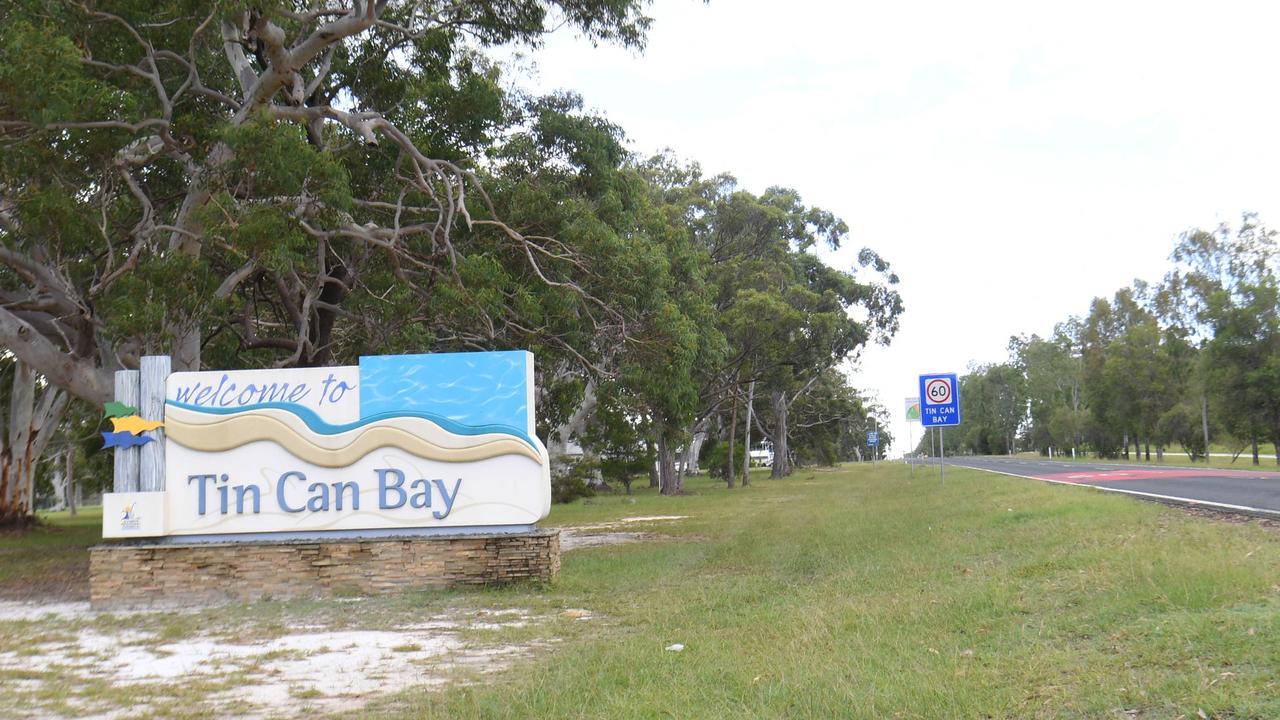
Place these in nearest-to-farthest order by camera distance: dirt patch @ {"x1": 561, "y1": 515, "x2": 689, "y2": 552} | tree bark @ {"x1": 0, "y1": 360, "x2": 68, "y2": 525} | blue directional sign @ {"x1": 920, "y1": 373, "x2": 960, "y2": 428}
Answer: dirt patch @ {"x1": 561, "y1": 515, "x2": 689, "y2": 552}, tree bark @ {"x1": 0, "y1": 360, "x2": 68, "y2": 525}, blue directional sign @ {"x1": 920, "y1": 373, "x2": 960, "y2": 428}

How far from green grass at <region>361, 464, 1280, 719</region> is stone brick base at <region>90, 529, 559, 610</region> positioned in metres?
0.70

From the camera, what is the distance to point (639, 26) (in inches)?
750

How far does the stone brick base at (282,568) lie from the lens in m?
12.3

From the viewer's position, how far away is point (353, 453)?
499 inches

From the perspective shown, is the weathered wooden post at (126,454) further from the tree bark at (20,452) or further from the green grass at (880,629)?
the tree bark at (20,452)

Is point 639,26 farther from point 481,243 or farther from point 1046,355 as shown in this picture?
point 1046,355

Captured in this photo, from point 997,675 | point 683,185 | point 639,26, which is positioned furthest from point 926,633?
point 683,185

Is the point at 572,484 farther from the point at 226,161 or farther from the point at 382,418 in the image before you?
the point at 382,418

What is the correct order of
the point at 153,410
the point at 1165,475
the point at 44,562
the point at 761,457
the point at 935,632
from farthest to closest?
the point at 761,457 < the point at 1165,475 < the point at 44,562 < the point at 153,410 < the point at 935,632

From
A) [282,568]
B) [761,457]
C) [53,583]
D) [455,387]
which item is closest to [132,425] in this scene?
[282,568]

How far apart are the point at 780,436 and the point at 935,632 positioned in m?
53.2

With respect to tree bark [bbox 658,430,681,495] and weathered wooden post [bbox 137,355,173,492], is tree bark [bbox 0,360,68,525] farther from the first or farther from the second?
tree bark [bbox 658,430,681,495]

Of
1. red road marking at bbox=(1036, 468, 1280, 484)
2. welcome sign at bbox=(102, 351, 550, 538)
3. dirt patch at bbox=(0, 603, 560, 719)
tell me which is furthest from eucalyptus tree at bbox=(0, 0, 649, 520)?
red road marking at bbox=(1036, 468, 1280, 484)

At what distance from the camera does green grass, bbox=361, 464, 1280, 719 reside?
5934 mm
